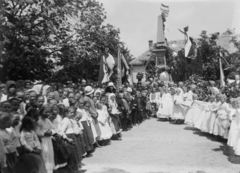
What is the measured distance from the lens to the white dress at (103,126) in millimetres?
8703

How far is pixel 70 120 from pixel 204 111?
5987 millimetres

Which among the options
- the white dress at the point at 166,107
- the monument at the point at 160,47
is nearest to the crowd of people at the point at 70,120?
the white dress at the point at 166,107

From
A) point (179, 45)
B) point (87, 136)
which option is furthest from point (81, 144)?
point (179, 45)

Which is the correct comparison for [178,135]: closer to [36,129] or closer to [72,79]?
[36,129]

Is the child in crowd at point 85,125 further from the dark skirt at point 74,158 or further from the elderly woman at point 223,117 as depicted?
the elderly woman at point 223,117

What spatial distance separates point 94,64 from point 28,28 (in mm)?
5348

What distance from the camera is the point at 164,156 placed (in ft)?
23.8

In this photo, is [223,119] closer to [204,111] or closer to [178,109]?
[204,111]

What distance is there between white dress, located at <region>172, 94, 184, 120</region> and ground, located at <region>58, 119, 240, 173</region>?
3.23 m

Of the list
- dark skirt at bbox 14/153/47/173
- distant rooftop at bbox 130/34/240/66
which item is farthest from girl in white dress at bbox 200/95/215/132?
distant rooftop at bbox 130/34/240/66

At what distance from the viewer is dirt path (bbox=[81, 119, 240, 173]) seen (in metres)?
6.17

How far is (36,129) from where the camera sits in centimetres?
479

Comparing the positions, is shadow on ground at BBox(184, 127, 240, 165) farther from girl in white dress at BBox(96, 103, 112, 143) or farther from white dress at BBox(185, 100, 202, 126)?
girl in white dress at BBox(96, 103, 112, 143)

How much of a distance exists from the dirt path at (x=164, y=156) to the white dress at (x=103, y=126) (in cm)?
34
